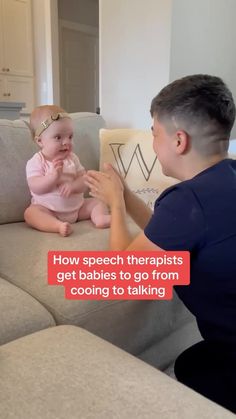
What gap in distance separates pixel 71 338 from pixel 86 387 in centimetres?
15

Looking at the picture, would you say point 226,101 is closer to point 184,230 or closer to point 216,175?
point 216,175

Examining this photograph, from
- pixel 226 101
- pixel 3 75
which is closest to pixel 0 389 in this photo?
pixel 226 101

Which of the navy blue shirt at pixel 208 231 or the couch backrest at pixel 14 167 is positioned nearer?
the navy blue shirt at pixel 208 231

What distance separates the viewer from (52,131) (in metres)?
1.38

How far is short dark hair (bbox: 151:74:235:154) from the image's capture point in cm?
77

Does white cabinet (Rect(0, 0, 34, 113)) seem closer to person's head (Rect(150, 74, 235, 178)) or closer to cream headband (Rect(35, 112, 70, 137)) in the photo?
cream headband (Rect(35, 112, 70, 137))

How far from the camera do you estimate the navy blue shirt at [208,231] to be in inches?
27.7

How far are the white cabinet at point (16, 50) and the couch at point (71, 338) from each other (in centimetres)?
329

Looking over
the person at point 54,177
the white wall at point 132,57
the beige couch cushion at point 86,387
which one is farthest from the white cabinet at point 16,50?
the beige couch cushion at point 86,387

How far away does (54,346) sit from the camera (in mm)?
665

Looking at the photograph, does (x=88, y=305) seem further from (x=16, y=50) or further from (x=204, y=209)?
(x=16, y=50)

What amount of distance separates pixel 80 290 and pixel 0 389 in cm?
39

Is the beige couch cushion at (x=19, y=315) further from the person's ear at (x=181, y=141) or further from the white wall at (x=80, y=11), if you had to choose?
the white wall at (x=80, y=11)

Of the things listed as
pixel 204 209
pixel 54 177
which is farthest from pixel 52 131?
pixel 204 209
